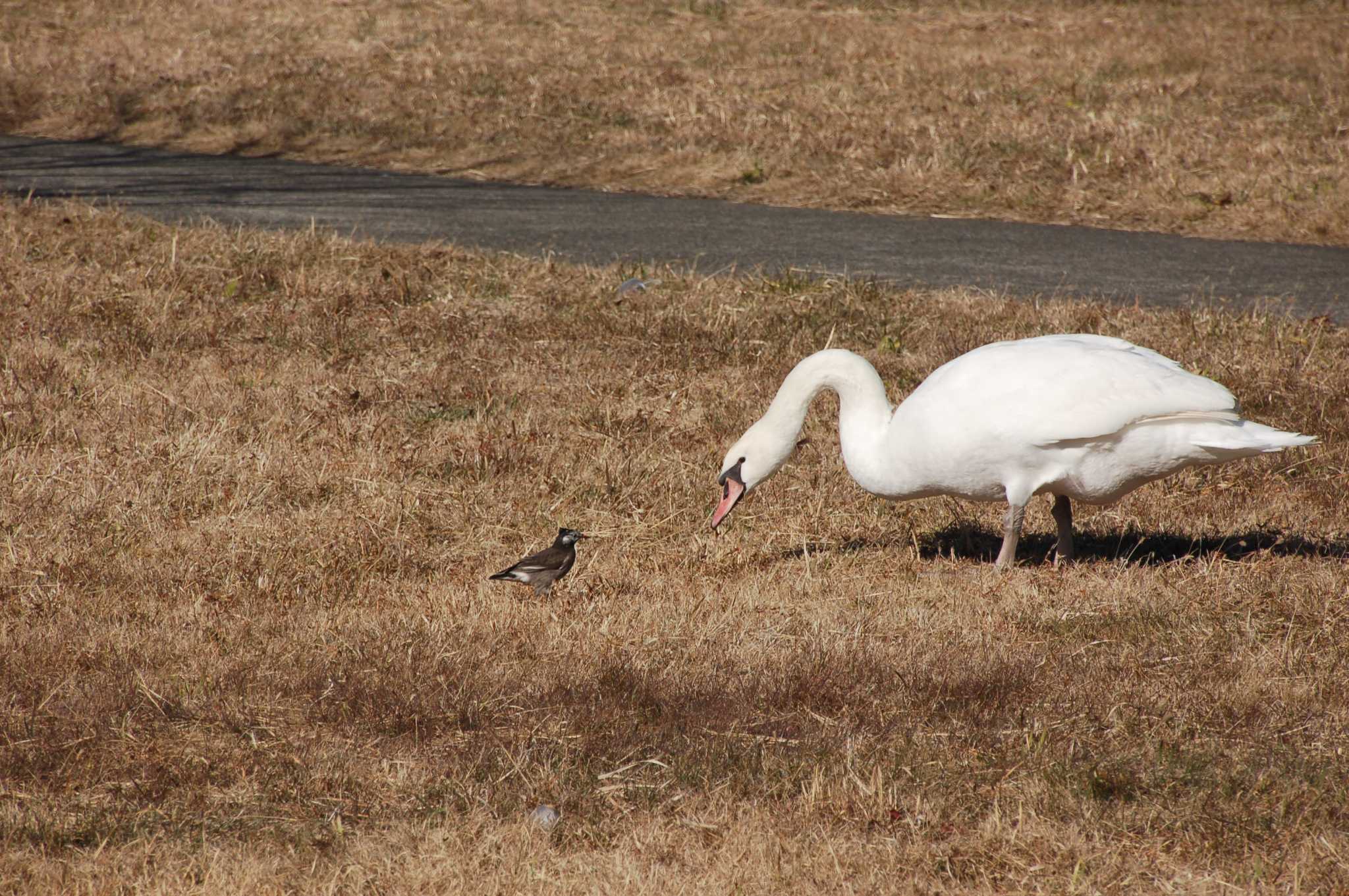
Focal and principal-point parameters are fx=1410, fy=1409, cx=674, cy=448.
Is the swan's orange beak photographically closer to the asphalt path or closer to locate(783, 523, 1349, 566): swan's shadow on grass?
locate(783, 523, 1349, 566): swan's shadow on grass

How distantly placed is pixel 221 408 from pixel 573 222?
22.5 feet

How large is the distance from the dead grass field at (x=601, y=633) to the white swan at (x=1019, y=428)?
0.47 meters

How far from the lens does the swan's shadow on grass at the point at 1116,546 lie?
6559mm

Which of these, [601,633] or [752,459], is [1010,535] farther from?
[601,633]

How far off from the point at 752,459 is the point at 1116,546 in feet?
6.49

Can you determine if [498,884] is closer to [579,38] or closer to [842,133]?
[842,133]

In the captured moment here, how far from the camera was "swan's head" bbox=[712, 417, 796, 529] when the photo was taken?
616 cm

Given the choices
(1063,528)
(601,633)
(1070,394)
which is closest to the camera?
(601,633)

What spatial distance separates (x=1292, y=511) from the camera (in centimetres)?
710

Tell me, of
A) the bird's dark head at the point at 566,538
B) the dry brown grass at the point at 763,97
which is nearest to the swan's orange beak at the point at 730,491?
the bird's dark head at the point at 566,538

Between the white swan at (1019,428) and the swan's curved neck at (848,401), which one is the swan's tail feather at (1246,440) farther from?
the swan's curved neck at (848,401)

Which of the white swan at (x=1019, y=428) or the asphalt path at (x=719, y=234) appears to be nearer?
the white swan at (x=1019, y=428)

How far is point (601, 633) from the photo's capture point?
17.8ft

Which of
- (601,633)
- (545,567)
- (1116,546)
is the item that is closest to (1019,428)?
(1116,546)
